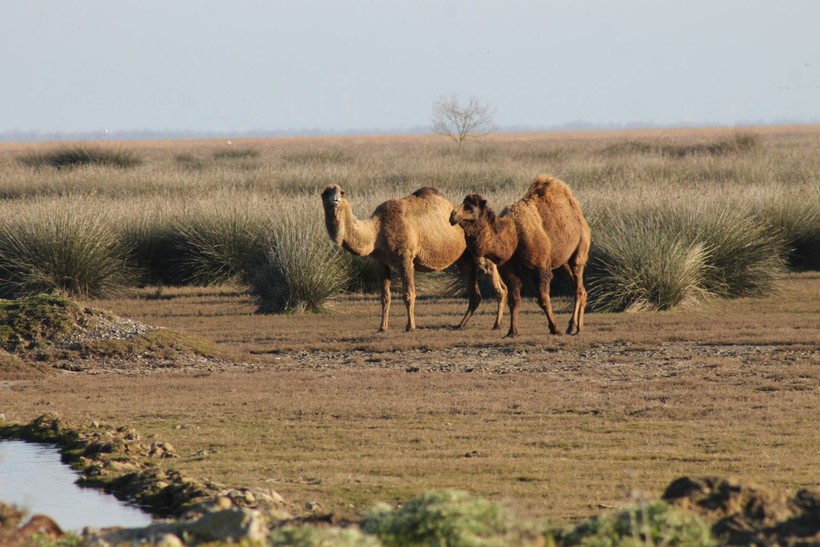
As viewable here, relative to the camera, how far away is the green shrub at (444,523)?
558 cm

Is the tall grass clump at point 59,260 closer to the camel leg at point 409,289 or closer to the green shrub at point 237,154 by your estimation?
the camel leg at point 409,289

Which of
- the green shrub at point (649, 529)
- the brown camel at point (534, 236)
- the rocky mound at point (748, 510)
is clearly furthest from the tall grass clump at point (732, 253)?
the green shrub at point (649, 529)

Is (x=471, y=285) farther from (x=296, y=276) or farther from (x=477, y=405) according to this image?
(x=477, y=405)

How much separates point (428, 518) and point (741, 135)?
53001 millimetres

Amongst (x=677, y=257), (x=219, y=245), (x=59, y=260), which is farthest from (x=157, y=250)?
(x=677, y=257)

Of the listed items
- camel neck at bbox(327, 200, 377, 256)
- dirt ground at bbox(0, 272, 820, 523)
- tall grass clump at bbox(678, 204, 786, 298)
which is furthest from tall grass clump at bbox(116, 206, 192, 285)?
tall grass clump at bbox(678, 204, 786, 298)

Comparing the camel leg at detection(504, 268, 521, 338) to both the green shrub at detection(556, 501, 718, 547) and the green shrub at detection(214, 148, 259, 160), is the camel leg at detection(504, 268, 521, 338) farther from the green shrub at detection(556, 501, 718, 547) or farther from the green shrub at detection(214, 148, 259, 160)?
the green shrub at detection(214, 148, 259, 160)

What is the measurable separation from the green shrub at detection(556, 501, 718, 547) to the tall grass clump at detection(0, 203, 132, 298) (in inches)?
696

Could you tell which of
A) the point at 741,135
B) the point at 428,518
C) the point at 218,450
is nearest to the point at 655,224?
the point at 218,450

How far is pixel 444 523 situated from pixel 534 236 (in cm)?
973

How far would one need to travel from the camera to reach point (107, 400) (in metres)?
12.3

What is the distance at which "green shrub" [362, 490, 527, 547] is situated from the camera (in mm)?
5578

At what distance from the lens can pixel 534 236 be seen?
49.7 feet

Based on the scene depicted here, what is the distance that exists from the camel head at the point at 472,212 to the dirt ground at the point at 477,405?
156cm
